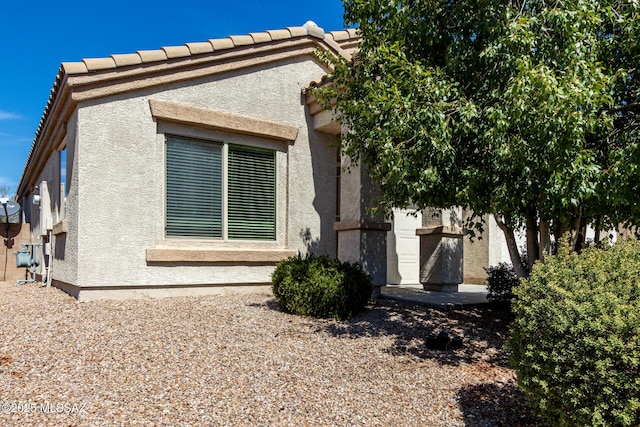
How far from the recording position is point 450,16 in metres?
5.92

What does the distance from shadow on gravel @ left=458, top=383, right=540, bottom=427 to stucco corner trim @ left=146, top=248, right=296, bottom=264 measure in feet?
16.7

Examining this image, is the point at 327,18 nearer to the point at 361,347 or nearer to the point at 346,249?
the point at 346,249

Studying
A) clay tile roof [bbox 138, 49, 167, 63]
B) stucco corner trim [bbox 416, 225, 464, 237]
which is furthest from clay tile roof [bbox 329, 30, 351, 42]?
stucco corner trim [bbox 416, 225, 464, 237]

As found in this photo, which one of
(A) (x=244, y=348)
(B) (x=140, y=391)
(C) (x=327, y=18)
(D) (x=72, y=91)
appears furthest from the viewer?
(C) (x=327, y=18)

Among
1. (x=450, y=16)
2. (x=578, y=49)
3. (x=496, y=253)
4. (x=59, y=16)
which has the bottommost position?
(x=496, y=253)

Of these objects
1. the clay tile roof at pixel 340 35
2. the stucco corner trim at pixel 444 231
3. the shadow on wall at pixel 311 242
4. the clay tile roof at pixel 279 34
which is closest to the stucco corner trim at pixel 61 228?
the shadow on wall at pixel 311 242

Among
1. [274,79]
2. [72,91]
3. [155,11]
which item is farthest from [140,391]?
[155,11]

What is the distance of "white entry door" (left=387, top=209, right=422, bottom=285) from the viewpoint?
36.8 feet

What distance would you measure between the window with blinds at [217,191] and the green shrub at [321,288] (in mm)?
1967

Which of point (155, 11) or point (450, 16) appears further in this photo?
point (155, 11)

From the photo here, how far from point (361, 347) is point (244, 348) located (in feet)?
4.72

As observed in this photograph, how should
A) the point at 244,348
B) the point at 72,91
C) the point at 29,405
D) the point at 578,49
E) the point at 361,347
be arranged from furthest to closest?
the point at 72,91, the point at 361,347, the point at 244,348, the point at 578,49, the point at 29,405

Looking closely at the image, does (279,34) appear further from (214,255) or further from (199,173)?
(214,255)

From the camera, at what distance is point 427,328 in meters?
6.55
